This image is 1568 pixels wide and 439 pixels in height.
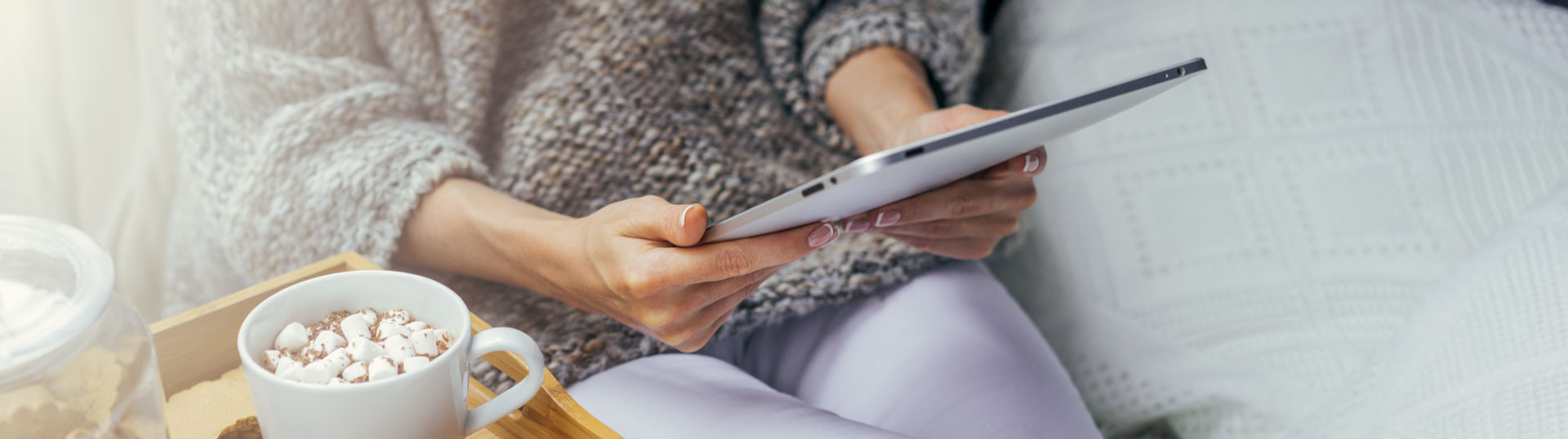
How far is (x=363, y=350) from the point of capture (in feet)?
1.33

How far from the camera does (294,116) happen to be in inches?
25.2

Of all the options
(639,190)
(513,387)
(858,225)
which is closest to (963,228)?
(858,225)

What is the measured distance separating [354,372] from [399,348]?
20 mm

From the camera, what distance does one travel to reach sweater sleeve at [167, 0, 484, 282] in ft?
2.08

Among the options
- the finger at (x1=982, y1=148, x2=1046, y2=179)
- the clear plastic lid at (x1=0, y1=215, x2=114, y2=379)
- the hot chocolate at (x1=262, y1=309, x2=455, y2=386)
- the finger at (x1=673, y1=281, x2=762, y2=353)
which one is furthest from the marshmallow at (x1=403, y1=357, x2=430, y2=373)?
the finger at (x1=982, y1=148, x2=1046, y2=179)

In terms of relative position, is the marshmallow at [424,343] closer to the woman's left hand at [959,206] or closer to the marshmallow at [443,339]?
the marshmallow at [443,339]

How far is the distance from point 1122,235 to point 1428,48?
30cm

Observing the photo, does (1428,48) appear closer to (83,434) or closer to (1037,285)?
(1037,285)

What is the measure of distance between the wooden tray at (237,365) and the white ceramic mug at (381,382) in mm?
39

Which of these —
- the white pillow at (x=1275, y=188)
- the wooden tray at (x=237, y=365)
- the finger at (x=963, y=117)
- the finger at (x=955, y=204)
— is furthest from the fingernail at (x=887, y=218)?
the white pillow at (x=1275, y=188)

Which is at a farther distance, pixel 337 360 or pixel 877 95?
pixel 877 95

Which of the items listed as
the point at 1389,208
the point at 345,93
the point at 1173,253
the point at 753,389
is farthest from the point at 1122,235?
the point at 345,93

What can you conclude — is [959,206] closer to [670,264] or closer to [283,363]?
[670,264]

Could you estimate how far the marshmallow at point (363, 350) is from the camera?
406mm
